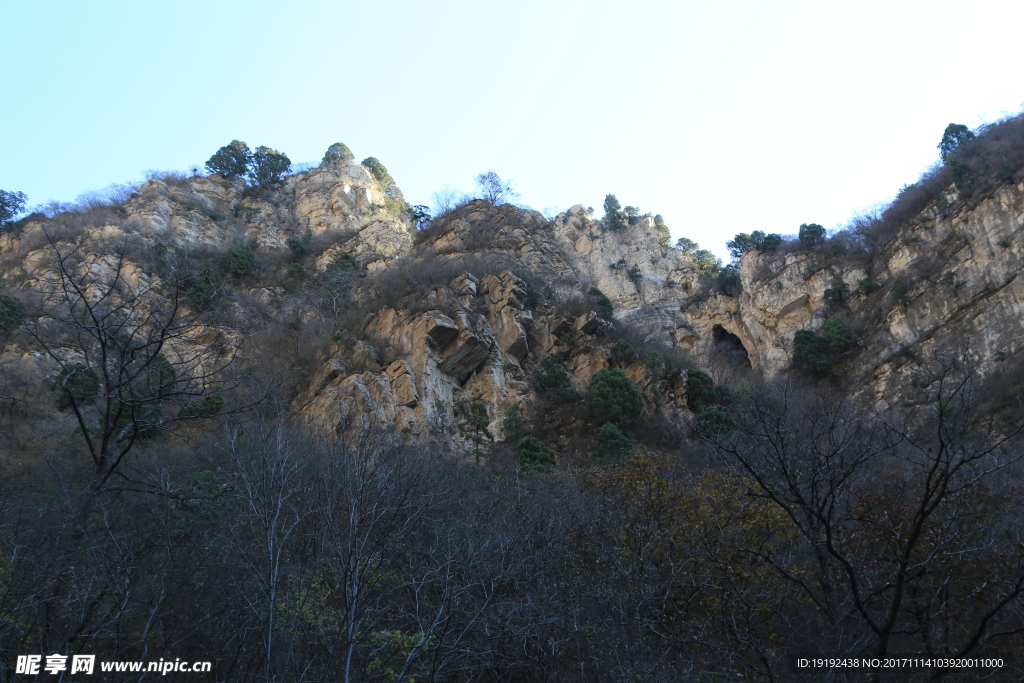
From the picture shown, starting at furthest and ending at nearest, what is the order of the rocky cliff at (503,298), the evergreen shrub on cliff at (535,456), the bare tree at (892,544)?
the rocky cliff at (503,298)
the evergreen shrub on cliff at (535,456)
the bare tree at (892,544)

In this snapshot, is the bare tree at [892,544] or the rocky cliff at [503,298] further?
the rocky cliff at [503,298]

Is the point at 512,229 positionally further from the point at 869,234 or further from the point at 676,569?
the point at 676,569

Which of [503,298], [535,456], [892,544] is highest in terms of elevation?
[503,298]

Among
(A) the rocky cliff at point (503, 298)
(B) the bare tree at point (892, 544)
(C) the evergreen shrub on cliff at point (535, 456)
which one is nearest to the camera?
(B) the bare tree at point (892, 544)

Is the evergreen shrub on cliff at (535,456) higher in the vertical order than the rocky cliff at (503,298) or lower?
lower

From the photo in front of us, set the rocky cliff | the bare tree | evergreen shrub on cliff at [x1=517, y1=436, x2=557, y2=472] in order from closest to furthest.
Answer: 1. the bare tree
2. evergreen shrub on cliff at [x1=517, y1=436, x2=557, y2=472]
3. the rocky cliff

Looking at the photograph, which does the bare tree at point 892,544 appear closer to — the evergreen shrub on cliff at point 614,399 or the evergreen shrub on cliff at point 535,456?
the evergreen shrub on cliff at point 535,456

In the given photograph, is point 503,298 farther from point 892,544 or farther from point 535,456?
point 892,544

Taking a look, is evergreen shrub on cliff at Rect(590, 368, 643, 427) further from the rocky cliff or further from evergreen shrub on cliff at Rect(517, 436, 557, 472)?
evergreen shrub on cliff at Rect(517, 436, 557, 472)

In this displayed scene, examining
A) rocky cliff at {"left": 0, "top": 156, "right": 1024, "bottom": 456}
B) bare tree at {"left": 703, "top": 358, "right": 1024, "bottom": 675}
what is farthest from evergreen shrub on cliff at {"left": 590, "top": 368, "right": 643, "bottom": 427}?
bare tree at {"left": 703, "top": 358, "right": 1024, "bottom": 675}

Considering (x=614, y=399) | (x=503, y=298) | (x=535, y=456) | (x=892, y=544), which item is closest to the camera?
(x=892, y=544)

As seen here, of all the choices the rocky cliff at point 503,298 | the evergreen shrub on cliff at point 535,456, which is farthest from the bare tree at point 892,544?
the rocky cliff at point 503,298

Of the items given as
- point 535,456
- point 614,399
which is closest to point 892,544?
point 535,456

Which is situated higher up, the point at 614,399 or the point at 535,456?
the point at 614,399
